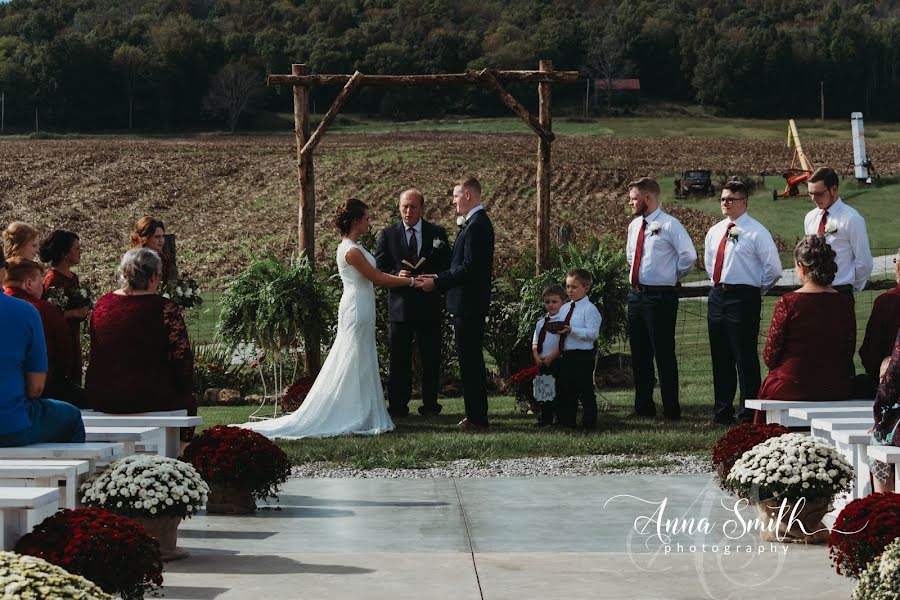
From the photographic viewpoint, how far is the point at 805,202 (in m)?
47.1

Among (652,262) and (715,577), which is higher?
(652,262)

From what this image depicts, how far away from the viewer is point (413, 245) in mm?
12719

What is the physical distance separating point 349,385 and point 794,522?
5495mm

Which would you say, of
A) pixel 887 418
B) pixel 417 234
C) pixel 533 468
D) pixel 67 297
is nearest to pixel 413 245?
pixel 417 234

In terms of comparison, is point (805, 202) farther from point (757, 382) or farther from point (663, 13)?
point (663, 13)

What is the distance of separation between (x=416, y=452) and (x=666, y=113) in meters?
98.9

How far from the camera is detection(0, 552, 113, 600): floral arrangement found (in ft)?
13.9

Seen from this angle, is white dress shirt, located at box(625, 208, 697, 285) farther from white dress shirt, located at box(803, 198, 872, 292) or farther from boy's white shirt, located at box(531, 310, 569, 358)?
white dress shirt, located at box(803, 198, 872, 292)

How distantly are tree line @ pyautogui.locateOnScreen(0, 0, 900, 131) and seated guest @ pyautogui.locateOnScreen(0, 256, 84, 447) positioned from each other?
8044 centimetres

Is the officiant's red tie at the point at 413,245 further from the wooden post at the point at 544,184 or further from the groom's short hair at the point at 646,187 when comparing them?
the wooden post at the point at 544,184

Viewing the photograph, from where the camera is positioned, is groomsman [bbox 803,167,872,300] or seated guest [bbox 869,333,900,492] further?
groomsman [bbox 803,167,872,300]

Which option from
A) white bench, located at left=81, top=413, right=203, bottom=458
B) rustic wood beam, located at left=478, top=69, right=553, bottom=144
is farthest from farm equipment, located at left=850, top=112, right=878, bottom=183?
white bench, located at left=81, top=413, right=203, bottom=458

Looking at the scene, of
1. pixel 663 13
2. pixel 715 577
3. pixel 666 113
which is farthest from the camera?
pixel 663 13

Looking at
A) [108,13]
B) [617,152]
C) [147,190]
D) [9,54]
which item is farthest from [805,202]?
[108,13]
